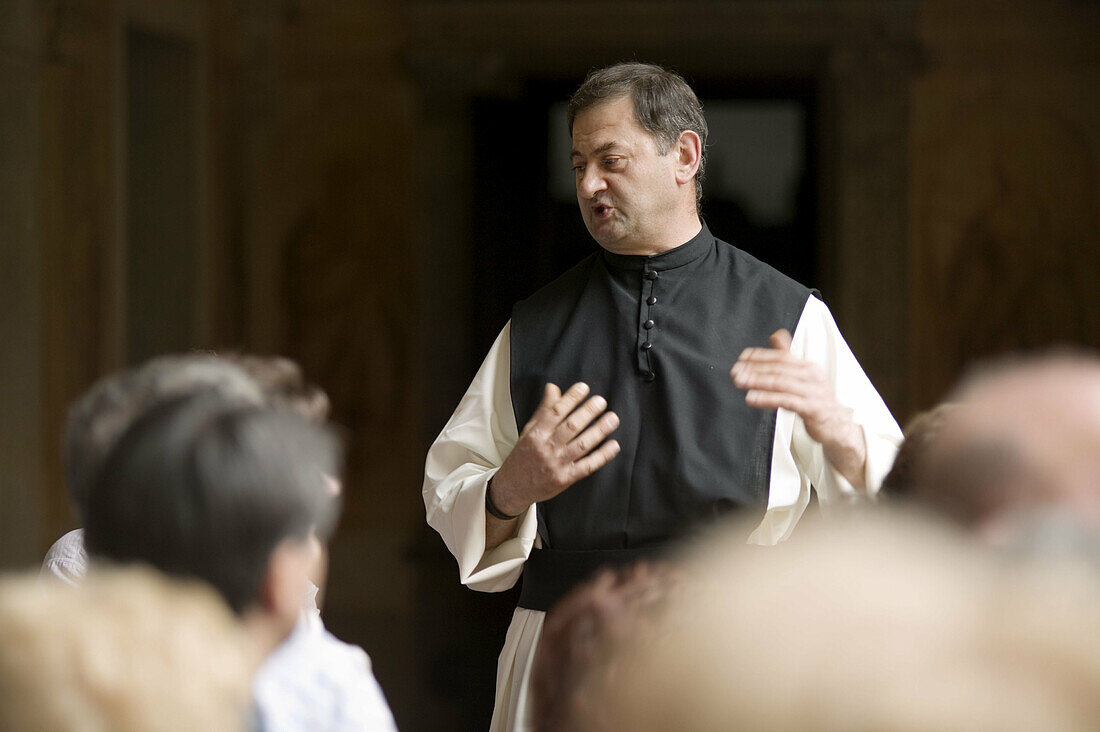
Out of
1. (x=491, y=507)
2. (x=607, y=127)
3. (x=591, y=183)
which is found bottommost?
(x=491, y=507)

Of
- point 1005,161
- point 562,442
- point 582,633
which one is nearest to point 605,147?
point 562,442

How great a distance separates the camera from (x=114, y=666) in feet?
3.22

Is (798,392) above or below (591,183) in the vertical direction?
below

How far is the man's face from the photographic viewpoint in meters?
2.53

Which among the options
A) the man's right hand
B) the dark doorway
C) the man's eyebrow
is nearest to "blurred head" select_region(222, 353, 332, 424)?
the man's right hand

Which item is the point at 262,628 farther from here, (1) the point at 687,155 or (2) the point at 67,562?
(1) the point at 687,155

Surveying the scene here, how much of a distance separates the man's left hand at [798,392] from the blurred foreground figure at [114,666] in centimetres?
121

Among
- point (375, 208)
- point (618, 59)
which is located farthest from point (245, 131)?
point (618, 59)

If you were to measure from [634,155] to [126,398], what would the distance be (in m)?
1.45

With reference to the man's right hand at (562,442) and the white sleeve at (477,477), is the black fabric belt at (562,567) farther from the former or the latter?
the man's right hand at (562,442)

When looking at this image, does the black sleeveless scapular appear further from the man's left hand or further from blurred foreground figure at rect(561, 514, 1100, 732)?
blurred foreground figure at rect(561, 514, 1100, 732)

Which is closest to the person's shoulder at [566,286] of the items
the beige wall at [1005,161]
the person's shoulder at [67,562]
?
the person's shoulder at [67,562]

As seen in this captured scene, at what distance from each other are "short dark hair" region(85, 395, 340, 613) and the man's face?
4.82ft

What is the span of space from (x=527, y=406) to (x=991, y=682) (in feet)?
6.11
